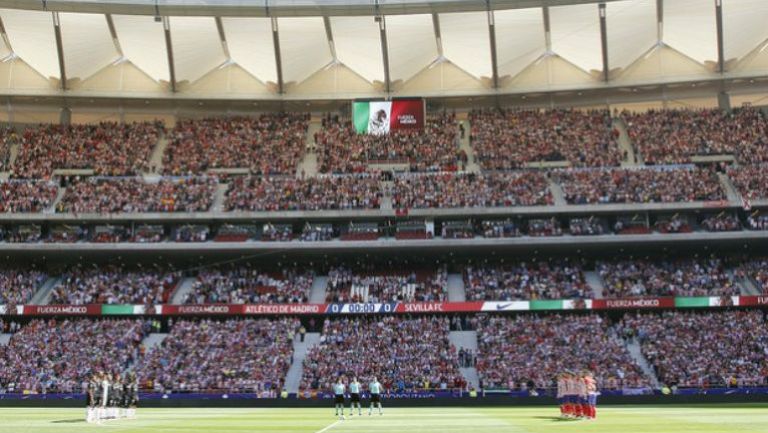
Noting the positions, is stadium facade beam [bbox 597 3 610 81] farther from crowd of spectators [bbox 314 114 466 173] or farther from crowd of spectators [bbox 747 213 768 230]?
crowd of spectators [bbox 747 213 768 230]

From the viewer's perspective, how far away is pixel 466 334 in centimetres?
5616

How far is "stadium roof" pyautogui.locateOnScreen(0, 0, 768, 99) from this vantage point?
61.2 meters

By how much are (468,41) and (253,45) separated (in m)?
16.5

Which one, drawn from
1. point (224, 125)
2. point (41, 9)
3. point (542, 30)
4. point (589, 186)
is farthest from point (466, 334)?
point (41, 9)

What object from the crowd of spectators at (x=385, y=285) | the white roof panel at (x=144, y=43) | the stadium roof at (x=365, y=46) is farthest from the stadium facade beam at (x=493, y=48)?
the white roof panel at (x=144, y=43)

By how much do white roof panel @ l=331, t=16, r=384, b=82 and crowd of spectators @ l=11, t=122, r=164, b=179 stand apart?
17.4 m

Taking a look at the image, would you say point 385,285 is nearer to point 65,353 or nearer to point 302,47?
point 302,47

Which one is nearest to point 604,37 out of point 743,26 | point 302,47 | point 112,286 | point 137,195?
point 743,26

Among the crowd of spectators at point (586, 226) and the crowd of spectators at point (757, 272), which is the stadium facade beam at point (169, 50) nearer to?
the crowd of spectators at point (586, 226)

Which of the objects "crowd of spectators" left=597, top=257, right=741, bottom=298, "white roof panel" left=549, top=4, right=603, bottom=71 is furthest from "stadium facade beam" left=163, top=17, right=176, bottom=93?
"crowd of spectators" left=597, top=257, right=741, bottom=298

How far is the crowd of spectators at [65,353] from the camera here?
165ft

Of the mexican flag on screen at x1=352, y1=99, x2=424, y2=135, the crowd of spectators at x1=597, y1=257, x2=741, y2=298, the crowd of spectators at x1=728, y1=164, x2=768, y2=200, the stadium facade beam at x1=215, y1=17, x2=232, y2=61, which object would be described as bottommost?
the crowd of spectators at x1=597, y1=257, x2=741, y2=298

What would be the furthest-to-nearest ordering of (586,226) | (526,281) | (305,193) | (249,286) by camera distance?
1. (305,193)
2. (249,286)
3. (586,226)
4. (526,281)

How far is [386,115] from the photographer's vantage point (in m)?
66.1
